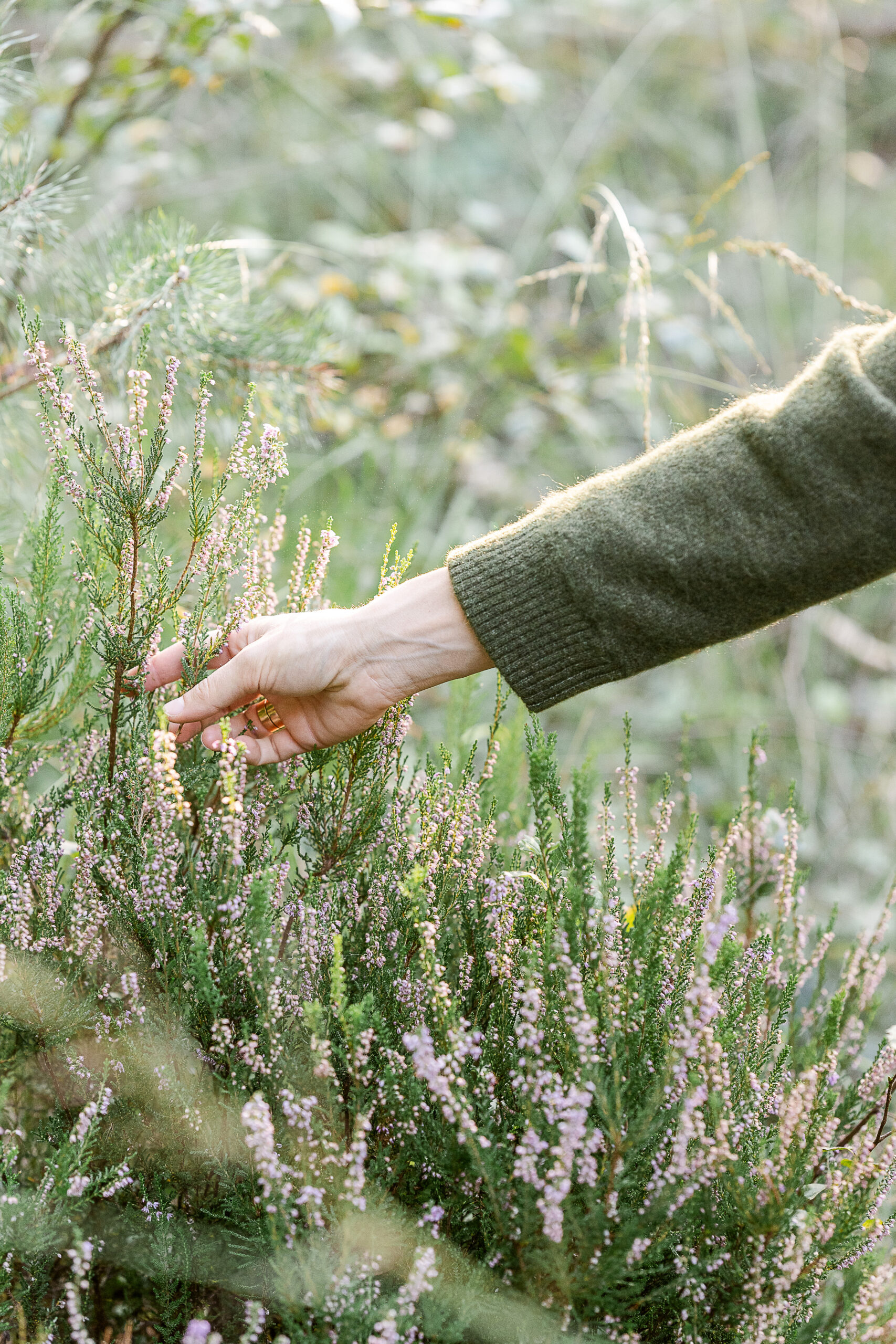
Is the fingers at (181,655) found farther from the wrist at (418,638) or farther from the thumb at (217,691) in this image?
the wrist at (418,638)

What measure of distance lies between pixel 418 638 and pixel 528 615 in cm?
16

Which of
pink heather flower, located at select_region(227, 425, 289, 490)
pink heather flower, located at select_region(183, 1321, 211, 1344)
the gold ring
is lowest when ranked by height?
pink heather flower, located at select_region(183, 1321, 211, 1344)

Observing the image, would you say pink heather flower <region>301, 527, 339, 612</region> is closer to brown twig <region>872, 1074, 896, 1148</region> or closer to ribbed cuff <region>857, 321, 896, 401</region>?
ribbed cuff <region>857, 321, 896, 401</region>

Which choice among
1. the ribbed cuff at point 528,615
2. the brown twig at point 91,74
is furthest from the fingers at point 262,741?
the brown twig at point 91,74

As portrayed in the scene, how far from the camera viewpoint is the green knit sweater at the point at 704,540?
4.13 ft

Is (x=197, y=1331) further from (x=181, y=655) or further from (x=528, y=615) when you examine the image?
(x=528, y=615)

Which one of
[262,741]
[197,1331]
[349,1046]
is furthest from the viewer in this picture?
[262,741]

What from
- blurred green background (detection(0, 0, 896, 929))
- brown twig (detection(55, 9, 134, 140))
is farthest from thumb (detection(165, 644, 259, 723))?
brown twig (detection(55, 9, 134, 140))

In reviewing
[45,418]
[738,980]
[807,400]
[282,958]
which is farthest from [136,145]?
[738,980]

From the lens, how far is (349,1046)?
997mm

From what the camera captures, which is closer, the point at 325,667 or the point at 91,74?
the point at 325,667

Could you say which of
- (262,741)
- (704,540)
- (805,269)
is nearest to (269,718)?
(262,741)

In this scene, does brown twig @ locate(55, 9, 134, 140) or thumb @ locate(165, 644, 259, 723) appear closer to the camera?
thumb @ locate(165, 644, 259, 723)

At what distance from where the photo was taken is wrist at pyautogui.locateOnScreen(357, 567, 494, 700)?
1339mm
